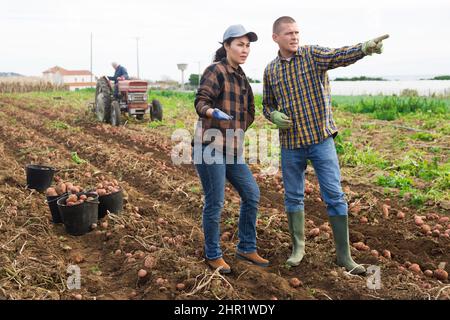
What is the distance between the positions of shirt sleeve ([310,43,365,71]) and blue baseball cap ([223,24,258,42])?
0.48 meters

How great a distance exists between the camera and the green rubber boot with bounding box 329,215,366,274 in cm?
366

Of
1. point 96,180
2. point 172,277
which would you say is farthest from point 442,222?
point 96,180

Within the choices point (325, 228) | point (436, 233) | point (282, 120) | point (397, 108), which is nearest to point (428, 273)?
point (436, 233)

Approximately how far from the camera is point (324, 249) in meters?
4.13

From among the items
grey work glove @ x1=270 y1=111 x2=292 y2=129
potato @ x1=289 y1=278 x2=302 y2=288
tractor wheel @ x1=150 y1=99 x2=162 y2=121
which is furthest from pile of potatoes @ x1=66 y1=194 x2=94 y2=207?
tractor wheel @ x1=150 y1=99 x2=162 y2=121

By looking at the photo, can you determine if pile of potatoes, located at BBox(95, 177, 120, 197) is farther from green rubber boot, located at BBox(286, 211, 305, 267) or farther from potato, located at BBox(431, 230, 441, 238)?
potato, located at BBox(431, 230, 441, 238)

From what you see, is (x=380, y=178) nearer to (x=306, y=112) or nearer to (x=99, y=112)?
(x=306, y=112)

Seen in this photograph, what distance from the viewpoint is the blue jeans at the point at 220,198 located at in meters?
3.53

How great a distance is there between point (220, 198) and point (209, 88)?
0.78 m

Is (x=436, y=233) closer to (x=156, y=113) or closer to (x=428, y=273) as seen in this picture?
(x=428, y=273)

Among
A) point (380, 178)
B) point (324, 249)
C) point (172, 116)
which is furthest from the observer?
point (172, 116)

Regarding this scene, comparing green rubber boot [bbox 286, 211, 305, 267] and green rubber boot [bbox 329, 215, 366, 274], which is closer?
green rubber boot [bbox 329, 215, 366, 274]

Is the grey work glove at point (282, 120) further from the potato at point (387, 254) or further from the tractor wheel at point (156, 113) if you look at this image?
the tractor wheel at point (156, 113)
